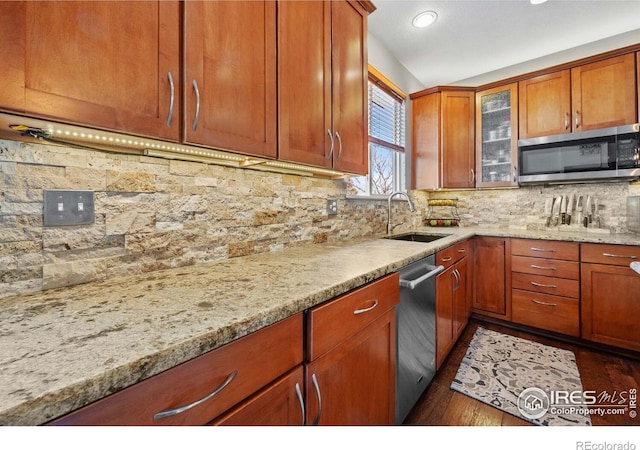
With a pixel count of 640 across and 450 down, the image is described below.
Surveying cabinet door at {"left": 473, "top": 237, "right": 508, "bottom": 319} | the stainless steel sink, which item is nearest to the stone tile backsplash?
the stainless steel sink

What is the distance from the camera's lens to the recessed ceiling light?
7.25 feet

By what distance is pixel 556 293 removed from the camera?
2.34 meters

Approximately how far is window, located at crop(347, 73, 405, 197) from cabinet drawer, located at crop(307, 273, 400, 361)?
1283 mm

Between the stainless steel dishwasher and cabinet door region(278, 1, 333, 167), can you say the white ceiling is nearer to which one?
cabinet door region(278, 1, 333, 167)

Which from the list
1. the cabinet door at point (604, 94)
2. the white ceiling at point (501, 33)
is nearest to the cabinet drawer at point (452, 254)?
the cabinet door at point (604, 94)

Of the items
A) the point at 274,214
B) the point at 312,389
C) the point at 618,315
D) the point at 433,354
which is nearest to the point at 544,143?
the point at 618,315

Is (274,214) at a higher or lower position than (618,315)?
higher

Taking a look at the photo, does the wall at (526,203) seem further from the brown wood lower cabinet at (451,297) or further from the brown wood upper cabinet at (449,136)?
the brown wood lower cabinet at (451,297)

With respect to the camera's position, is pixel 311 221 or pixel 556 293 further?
pixel 556 293

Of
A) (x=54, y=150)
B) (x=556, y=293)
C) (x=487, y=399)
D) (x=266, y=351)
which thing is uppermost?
(x=54, y=150)

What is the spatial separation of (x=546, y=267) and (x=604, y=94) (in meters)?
1.53

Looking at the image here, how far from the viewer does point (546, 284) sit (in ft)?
7.83
